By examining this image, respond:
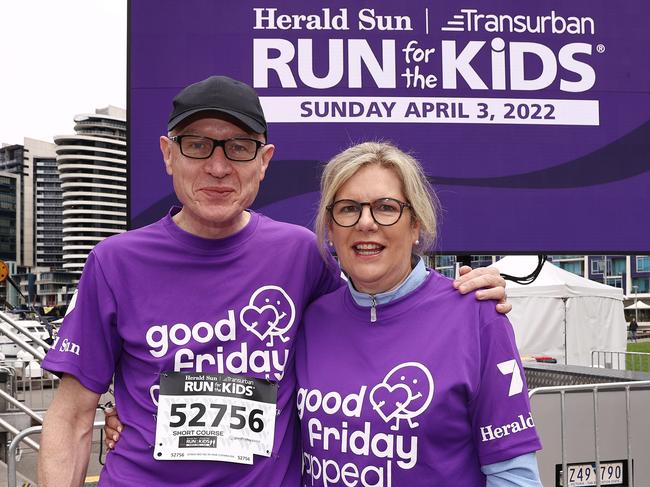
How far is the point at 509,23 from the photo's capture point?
463cm

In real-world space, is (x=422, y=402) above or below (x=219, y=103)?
below

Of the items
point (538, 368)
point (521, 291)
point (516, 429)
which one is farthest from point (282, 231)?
point (521, 291)

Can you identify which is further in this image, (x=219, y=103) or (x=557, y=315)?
(x=557, y=315)

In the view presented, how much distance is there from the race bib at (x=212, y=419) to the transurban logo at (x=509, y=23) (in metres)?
3.55

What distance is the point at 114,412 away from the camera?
1914 millimetres

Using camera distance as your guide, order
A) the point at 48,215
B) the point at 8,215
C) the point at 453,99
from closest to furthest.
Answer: the point at 453,99 < the point at 8,215 < the point at 48,215

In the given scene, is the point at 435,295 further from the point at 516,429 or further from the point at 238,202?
the point at 238,202

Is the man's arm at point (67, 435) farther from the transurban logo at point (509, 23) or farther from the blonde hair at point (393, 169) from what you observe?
the transurban logo at point (509, 23)

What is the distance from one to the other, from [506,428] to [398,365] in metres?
0.30

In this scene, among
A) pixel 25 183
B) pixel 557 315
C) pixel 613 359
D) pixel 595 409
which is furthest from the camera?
pixel 25 183

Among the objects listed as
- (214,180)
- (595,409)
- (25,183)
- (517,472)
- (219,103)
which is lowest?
(595,409)

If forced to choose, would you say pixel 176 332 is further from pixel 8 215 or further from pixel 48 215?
pixel 48 215

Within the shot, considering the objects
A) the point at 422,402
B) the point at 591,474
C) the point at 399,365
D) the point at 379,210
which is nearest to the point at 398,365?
the point at 399,365

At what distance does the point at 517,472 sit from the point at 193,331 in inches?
35.9
